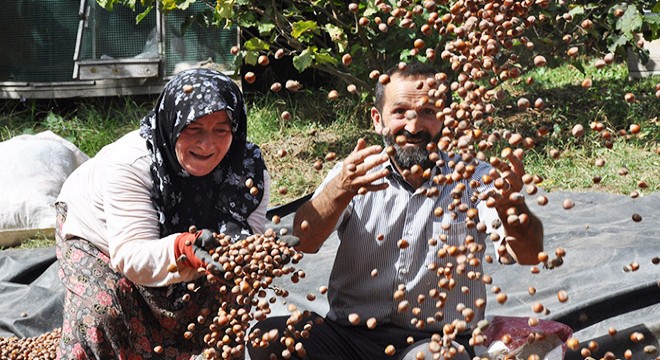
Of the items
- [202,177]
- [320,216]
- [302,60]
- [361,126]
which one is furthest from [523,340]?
[361,126]

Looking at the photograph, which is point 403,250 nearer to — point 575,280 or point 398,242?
point 398,242

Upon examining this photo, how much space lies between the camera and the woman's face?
2766 mm

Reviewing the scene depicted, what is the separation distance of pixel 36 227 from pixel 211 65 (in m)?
2.20

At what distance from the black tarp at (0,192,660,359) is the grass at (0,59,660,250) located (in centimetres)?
64

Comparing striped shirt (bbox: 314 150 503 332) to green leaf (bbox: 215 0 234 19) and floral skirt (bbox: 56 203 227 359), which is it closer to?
floral skirt (bbox: 56 203 227 359)

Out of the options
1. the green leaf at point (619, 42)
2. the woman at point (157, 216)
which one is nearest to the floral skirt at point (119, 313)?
the woman at point (157, 216)

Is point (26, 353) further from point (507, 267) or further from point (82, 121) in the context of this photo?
point (82, 121)

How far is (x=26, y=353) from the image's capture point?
3.57 metres

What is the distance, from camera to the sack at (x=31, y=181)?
16.7 ft

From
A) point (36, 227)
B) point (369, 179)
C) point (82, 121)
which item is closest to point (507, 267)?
point (369, 179)

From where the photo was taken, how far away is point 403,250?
2.88m

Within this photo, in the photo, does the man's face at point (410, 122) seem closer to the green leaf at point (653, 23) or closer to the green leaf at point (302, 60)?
the green leaf at point (302, 60)

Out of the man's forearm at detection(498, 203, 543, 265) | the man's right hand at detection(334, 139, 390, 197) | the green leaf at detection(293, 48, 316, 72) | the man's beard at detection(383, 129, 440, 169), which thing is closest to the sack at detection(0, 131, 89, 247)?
the green leaf at detection(293, 48, 316, 72)

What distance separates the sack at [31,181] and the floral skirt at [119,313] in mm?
2180
